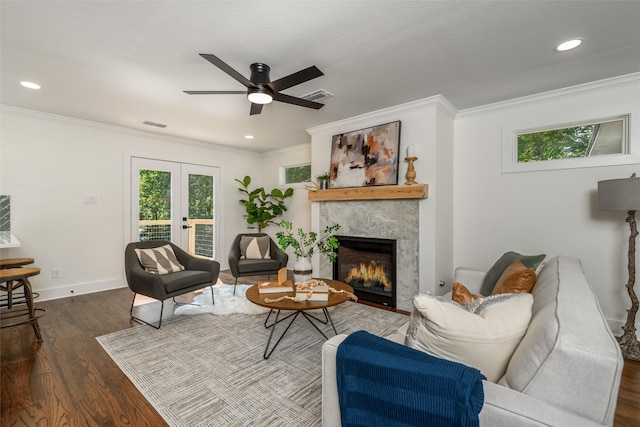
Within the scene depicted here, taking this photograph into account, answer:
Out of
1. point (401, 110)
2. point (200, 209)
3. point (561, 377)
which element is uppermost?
point (401, 110)

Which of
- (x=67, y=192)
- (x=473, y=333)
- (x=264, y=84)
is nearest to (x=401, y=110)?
(x=264, y=84)

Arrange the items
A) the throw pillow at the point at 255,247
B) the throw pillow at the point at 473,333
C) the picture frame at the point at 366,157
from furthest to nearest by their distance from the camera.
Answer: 1. the throw pillow at the point at 255,247
2. the picture frame at the point at 366,157
3. the throw pillow at the point at 473,333

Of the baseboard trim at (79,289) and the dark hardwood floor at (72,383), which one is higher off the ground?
the baseboard trim at (79,289)

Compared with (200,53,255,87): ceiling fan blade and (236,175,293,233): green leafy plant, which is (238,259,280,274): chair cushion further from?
(200,53,255,87): ceiling fan blade

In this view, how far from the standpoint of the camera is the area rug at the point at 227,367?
68.3 inches

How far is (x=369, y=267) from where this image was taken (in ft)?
12.8

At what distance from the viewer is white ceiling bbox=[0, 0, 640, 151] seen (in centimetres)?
188

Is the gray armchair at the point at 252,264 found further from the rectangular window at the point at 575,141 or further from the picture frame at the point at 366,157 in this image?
the rectangular window at the point at 575,141

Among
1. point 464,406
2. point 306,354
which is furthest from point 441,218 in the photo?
point 464,406

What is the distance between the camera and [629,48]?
230 cm

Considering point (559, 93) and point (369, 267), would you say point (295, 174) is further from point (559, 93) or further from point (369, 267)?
point (559, 93)

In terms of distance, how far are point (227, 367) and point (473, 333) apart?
1856 mm

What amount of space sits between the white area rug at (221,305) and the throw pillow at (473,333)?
2541mm

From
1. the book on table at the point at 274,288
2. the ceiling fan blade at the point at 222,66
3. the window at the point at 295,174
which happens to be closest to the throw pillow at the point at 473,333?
the book on table at the point at 274,288
